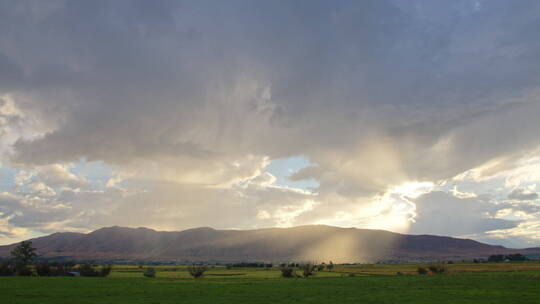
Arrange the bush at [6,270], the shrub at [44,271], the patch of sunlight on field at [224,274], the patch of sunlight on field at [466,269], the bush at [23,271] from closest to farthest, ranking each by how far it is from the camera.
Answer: the patch of sunlight on field at [224,274] < the bush at [6,270] < the bush at [23,271] < the shrub at [44,271] < the patch of sunlight on field at [466,269]

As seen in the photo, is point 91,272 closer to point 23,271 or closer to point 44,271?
point 44,271

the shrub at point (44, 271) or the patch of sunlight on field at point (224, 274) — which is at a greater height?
the shrub at point (44, 271)

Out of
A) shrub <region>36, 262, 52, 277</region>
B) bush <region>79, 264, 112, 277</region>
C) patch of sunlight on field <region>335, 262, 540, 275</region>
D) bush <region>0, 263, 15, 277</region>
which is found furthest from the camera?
patch of sunlight on field <region>335, 262, 540, 275</region>

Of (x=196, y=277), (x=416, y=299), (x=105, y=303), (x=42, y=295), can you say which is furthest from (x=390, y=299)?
(x=196, y=277)

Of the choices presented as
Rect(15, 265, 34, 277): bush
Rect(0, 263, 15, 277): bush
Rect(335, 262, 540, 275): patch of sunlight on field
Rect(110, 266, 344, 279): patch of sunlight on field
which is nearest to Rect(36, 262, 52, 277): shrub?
Rect(15, 265, 34, 277): bush

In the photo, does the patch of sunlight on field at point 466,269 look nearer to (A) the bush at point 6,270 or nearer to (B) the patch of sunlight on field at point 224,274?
(B) the patch of sunlight on field at point 224,274

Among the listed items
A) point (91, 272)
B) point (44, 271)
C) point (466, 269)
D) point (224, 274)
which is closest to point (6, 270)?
point (44, 271)

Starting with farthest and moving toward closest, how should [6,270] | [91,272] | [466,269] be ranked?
[466,269] → [91,272] → [6,270]

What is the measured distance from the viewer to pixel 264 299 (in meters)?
36.6

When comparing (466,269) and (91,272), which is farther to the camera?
(466,269)

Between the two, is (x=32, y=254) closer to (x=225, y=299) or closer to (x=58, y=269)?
(x=58, y=269)

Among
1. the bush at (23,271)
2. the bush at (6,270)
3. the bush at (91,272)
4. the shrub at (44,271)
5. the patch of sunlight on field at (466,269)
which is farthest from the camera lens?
the patch of sunlight on field at (466,269)

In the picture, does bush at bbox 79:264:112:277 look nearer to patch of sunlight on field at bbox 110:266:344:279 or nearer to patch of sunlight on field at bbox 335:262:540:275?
patch of sunlight on field at bbox 110:266:344:279

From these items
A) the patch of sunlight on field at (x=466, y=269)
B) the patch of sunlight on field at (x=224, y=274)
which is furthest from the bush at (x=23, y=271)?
the patch of sunlight on field at (x=466, y=269)
